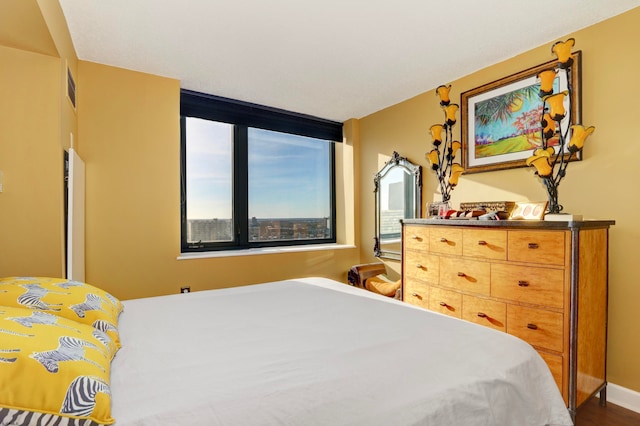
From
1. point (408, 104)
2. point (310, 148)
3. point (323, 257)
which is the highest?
point (408, 104)

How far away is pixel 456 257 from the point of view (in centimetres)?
234

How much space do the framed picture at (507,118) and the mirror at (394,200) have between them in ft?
2.07


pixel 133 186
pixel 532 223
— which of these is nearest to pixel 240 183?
pixel 133 186

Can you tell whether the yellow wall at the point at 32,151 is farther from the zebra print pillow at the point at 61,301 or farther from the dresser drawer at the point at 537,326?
the dresser drawer at the point at 537,326

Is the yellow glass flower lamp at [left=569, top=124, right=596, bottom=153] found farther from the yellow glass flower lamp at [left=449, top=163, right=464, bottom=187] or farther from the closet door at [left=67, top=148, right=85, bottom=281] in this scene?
the closet door at [left=67, top=148, right=85, bottom=281]

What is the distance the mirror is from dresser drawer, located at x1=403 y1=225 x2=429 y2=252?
58 centimetres

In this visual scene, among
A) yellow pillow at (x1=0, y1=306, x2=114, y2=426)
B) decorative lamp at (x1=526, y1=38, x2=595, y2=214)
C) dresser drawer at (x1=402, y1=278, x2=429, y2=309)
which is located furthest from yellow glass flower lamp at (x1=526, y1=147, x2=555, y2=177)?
yellow pillow at (x1=0, y1=306, x2=114, y2=426)

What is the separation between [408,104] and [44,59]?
3.03 meters

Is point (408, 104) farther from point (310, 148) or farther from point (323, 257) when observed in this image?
point (323, 257)

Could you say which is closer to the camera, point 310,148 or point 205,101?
point 205,101

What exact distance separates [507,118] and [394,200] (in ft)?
4.56

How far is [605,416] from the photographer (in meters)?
1.97

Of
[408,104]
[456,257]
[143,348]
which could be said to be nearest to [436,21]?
[408,104]

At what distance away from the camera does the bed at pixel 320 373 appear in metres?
0.82
